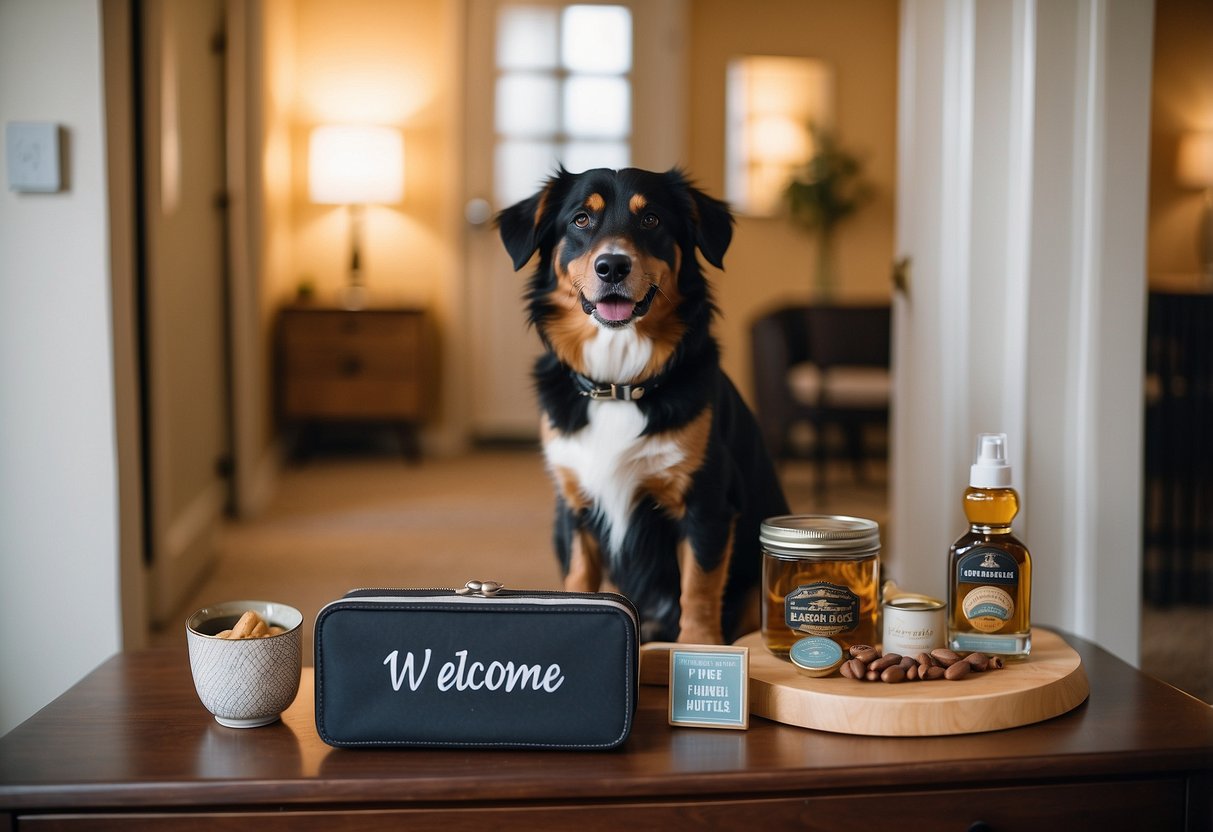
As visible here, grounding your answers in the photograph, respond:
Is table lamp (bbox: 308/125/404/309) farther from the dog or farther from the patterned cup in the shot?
the patterned cup

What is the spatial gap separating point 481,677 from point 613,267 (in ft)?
1.54

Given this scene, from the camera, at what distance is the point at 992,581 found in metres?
1.18

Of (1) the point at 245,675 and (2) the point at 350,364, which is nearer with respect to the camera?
(1) the point at 245,675

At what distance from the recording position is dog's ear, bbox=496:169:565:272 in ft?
4.35

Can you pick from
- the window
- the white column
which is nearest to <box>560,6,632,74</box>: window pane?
the window

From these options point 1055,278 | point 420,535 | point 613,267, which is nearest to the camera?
point 613,267

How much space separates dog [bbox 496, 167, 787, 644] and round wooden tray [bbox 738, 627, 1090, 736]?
0.72 feet

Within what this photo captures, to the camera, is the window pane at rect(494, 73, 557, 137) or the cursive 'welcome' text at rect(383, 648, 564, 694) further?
the window pane at rect(494, 73, 557, 137)

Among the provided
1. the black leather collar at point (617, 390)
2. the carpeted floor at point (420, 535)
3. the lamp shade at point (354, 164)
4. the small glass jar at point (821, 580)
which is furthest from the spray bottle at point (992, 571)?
the lamp shade at point (354, 164)

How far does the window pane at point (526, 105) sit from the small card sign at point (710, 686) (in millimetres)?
4903

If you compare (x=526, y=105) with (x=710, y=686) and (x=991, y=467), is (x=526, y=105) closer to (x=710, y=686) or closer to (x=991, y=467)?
(x=991, y=467)

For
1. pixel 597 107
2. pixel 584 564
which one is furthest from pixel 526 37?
pixel 584 564

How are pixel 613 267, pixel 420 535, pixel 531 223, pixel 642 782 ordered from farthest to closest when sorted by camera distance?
pixel 420 535
pixel 531 223
pixel 613 267
pixel 642 782

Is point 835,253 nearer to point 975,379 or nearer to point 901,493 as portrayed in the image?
point 901,493
